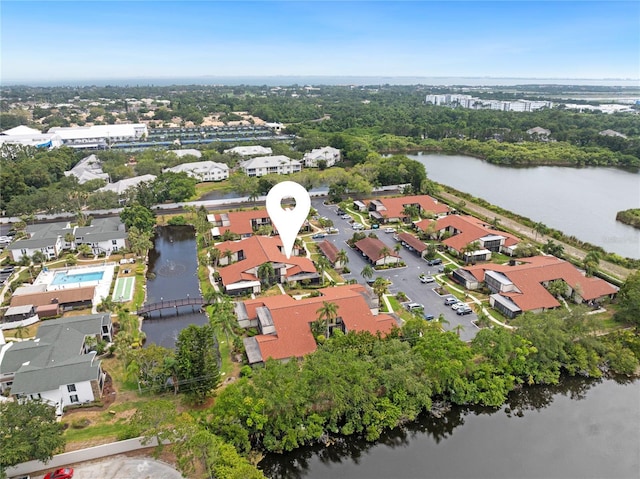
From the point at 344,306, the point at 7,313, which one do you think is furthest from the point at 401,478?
the point at 7,313

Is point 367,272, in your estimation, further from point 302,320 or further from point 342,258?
point 302,320

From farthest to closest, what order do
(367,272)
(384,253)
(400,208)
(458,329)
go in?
(400,208)
(384,253)
(367,272)
(458,329)

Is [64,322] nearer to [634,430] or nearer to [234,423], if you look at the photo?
[234,423]

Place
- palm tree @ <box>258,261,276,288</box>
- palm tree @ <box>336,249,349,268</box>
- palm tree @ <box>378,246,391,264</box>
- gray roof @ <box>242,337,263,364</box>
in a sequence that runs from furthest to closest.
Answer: palm tree @ <box>378,246,391,264</box>
palm tree @ <box>336,249,349,268</box>
palm tree @ <box>258,261,276,288</box>
gray roof @ <box>242,337,263,364</box>

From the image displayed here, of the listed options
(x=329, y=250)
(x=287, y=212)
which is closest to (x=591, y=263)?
(x=329, y=250)

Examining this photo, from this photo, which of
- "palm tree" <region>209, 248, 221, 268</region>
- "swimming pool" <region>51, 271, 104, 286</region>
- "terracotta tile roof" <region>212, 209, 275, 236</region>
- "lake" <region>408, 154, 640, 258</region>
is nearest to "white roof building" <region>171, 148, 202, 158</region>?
"terracotta tile roof" <region>212, 209, 275, 236</region>

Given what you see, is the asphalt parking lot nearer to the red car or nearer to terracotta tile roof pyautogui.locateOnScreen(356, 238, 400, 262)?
terracotta tile roof pyautogui.locateOnScreen(356, 238, 400, 262)
